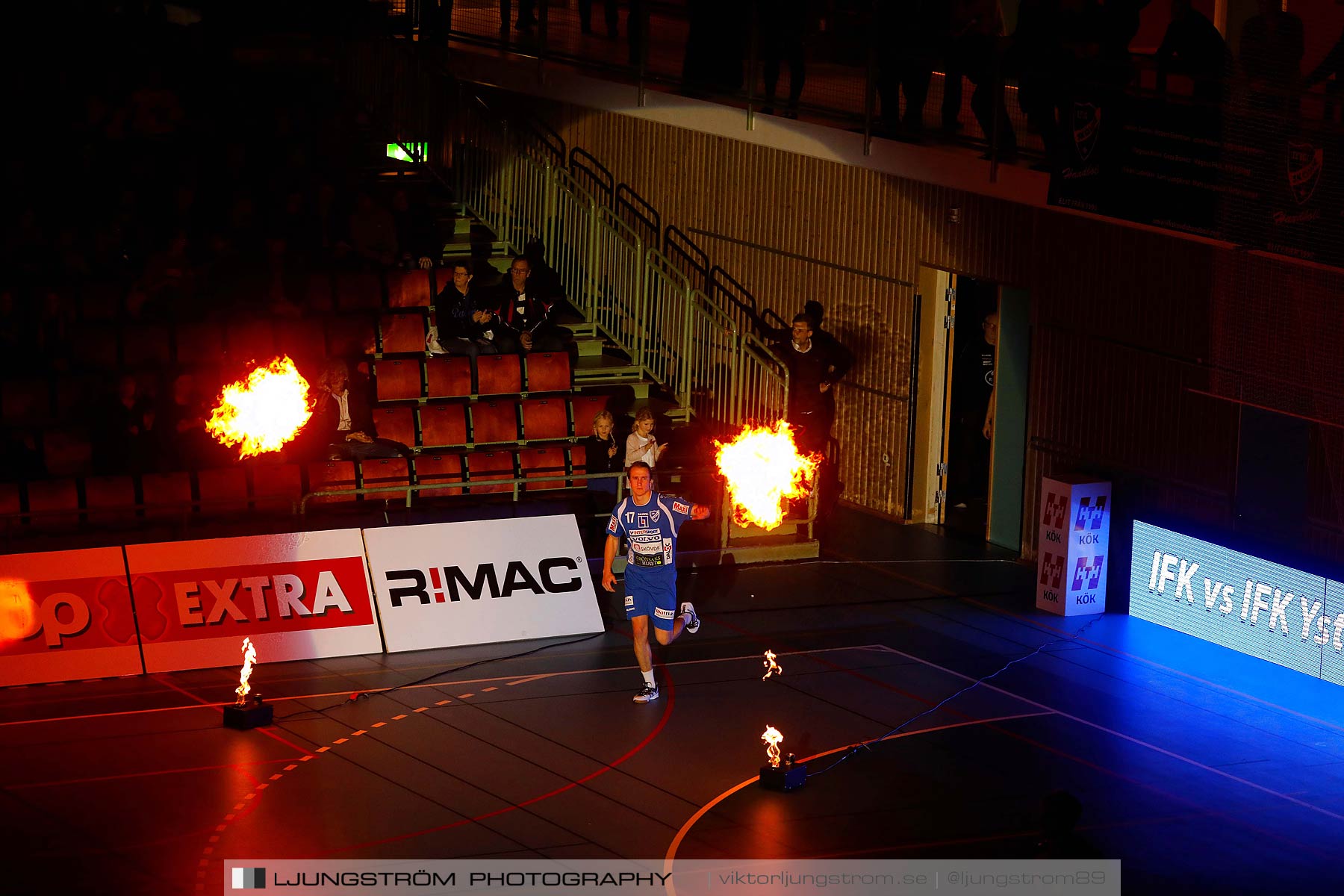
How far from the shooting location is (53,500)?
655 inches

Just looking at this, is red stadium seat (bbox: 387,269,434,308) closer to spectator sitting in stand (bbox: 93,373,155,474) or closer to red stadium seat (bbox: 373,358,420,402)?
red stadium seat (bbox: 373,358,420,402)

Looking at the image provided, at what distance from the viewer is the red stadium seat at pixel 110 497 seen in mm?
16641

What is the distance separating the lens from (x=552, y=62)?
23.0 metres

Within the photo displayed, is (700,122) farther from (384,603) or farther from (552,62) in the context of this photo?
(384,603)

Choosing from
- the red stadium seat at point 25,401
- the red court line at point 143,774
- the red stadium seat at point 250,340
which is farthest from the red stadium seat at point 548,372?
the red court line at point 143,774

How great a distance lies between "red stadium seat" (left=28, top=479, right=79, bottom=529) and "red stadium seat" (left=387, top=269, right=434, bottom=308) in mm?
5492

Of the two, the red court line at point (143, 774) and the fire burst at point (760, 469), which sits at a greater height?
the fire burst at point (760, 469)

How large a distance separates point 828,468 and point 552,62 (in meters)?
6.93

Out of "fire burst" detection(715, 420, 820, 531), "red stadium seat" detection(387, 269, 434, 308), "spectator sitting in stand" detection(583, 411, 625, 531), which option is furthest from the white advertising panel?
"red stadium seat" detection(387, 269, 434, 308)

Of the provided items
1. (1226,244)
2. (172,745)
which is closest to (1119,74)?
(1226,244)

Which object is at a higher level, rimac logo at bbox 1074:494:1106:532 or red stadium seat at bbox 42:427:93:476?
red stadium seat at bbox 42:427:93:476

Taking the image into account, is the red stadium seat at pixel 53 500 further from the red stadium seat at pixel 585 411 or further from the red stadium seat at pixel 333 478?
the red stadium seat at pixel 585 411

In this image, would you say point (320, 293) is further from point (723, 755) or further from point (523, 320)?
point (723, 755)

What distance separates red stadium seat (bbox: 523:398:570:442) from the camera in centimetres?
1989
